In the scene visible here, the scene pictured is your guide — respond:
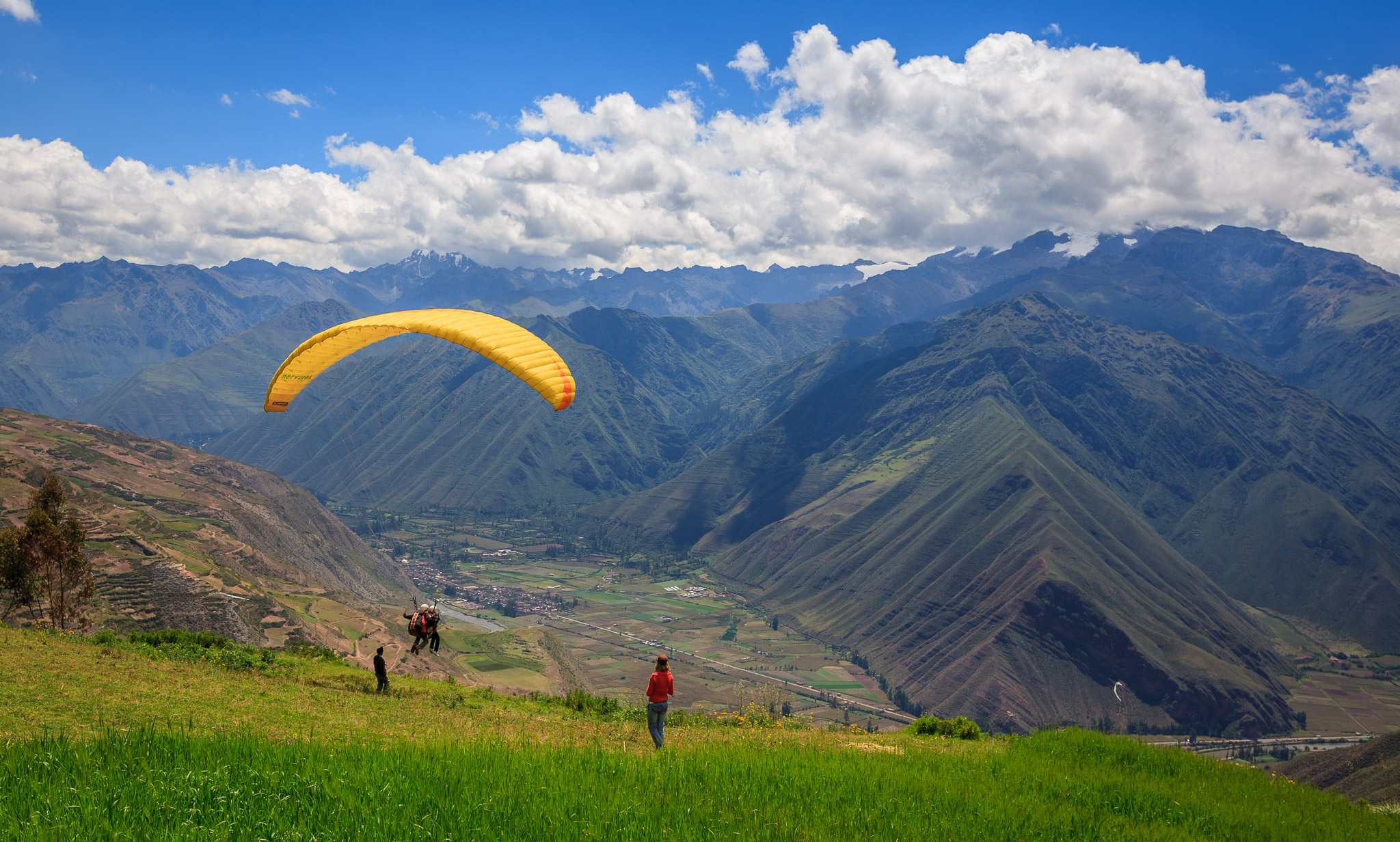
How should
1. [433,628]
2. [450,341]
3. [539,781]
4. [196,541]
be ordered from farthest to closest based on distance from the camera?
[196,541], [450,341], [433,628], [539,781]

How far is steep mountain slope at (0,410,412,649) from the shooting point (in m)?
69.4

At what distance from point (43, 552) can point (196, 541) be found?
65.7m

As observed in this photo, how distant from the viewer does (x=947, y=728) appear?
31844 mm

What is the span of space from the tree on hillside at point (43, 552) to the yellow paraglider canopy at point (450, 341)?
84.2 ft

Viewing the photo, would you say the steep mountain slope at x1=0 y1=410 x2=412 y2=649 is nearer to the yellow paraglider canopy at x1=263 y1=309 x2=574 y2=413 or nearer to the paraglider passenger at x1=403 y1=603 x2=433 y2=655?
the yellow paraglider canopy at x1=263 y1=309 x2=574 y2=413

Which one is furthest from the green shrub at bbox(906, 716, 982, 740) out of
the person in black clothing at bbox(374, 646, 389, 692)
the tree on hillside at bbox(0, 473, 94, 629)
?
the tree on hillside at bbox(0, 473, 94, 629)

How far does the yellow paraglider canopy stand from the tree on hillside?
→ 25679 mm

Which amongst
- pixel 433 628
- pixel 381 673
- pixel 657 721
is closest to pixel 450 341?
pixel 433 628

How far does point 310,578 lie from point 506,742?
117m

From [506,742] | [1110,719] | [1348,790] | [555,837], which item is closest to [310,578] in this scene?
[506,742]

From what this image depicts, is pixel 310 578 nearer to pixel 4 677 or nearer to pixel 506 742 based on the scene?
pixel 4 677

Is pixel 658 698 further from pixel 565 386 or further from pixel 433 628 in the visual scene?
pixel 433 628

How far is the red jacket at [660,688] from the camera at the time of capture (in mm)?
19047

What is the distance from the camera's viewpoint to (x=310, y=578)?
115500 millimetres
